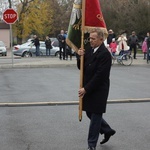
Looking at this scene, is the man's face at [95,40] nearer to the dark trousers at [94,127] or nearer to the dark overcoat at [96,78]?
the dark overcoat at [96,78]

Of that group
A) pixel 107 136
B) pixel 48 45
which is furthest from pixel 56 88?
pixel 48 45

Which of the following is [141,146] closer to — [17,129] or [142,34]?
[17,129]

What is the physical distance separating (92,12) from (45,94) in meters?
5.44

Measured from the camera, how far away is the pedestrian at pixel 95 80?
5344 millimetres

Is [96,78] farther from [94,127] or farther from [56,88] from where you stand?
[56,88]

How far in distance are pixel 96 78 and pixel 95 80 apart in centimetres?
3

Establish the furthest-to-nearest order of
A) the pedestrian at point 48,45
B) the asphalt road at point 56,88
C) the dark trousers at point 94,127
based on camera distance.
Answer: the pedestrian at point 48,45, the asphalt road at point 56,88, the dark trousers at point 94,127

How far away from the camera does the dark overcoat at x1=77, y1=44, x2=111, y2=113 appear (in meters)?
5.34

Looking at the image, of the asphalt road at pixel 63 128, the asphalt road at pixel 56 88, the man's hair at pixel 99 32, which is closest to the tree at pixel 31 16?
the asphalt road at pixel 56 88

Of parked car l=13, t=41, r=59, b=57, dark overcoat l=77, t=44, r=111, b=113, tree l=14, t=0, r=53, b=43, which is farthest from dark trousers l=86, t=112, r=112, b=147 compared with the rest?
tree l=14, t=0, r=53, b=43

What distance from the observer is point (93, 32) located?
5.40 m

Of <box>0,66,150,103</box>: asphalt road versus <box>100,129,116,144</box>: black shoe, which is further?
<box>0,66,150,103</box>: asphalt road

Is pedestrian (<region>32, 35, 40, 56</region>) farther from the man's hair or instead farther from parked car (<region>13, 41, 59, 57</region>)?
the man's hair

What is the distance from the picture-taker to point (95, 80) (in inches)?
210
